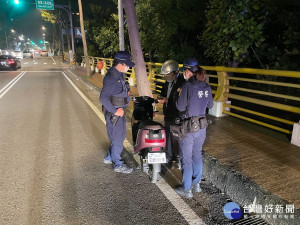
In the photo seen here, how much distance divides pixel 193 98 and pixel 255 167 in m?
1.43

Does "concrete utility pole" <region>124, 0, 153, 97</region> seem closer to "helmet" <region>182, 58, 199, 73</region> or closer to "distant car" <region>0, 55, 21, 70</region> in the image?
"helmet" <region>182, 58, 199, 73</region>

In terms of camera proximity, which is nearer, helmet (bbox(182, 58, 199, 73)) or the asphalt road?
the asphalt road

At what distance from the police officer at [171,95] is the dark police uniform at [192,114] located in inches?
14.7

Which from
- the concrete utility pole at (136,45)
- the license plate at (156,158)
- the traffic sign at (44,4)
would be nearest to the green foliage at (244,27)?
the concrete utility pole at (136,45)

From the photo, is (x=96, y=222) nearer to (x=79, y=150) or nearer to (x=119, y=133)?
(x=119, y=133)

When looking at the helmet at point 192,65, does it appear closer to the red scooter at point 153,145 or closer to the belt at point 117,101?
the red scooter at point 153,145

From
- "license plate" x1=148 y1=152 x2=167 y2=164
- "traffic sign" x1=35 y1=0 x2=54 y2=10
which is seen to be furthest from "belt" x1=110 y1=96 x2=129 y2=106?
"traffic sign" x1=35 y1=0 x2=54 y2=10

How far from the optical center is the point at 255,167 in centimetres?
342

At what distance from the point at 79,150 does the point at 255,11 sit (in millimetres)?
4735

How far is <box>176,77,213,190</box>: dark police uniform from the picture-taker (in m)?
2.96

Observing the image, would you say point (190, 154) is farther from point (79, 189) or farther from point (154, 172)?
point (79, 189)

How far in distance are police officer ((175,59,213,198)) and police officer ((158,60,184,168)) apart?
1.14 ft

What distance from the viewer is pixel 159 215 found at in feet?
9.35

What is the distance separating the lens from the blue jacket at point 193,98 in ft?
9.65
